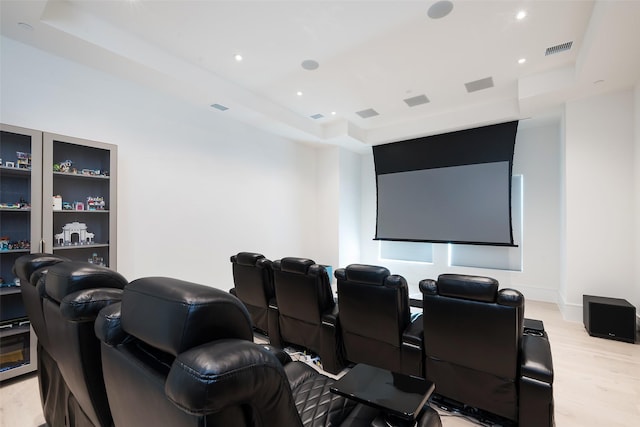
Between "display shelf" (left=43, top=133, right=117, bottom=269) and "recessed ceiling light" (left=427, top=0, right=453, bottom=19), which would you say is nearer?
"recessed ceiling light" (left=427, top=0, right=453, bottom=19)

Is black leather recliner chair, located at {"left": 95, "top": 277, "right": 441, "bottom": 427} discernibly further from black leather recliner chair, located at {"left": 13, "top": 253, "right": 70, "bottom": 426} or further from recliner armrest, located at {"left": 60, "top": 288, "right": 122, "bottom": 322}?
black leather recliner chair, located at {"left": 13, "top": 253, "right": 70, "bottom": 426}

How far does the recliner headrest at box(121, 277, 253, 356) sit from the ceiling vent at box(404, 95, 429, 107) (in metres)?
5.12

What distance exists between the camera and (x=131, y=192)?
12.6 ft

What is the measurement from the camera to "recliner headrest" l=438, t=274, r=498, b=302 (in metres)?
1.78

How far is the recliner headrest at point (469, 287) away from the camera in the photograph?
5.84 feet

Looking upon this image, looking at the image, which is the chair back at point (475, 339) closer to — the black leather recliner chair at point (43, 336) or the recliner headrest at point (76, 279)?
the recliner headrest at point (76, 279)

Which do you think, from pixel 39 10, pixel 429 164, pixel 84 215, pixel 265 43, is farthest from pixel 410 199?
pixel 39 10

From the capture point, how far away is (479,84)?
447cm

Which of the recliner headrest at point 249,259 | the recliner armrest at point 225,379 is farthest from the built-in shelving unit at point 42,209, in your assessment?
the recliner armrest at point 225,379

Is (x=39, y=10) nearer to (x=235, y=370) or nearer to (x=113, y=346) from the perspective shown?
(x=113, y=346)

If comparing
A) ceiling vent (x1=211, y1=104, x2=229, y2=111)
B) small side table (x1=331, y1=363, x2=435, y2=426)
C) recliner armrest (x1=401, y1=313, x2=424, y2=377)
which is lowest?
recliner armrest (x1=401, y1=313, x2=424, y2=377)

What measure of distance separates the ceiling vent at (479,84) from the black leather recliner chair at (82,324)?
16.7ft

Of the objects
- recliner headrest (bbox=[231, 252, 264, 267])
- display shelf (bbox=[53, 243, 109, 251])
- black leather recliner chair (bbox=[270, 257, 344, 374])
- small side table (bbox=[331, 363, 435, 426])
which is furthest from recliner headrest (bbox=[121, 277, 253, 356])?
display shelf (bbox=[53, 243, 109, 251])

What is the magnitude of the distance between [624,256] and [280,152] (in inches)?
231
